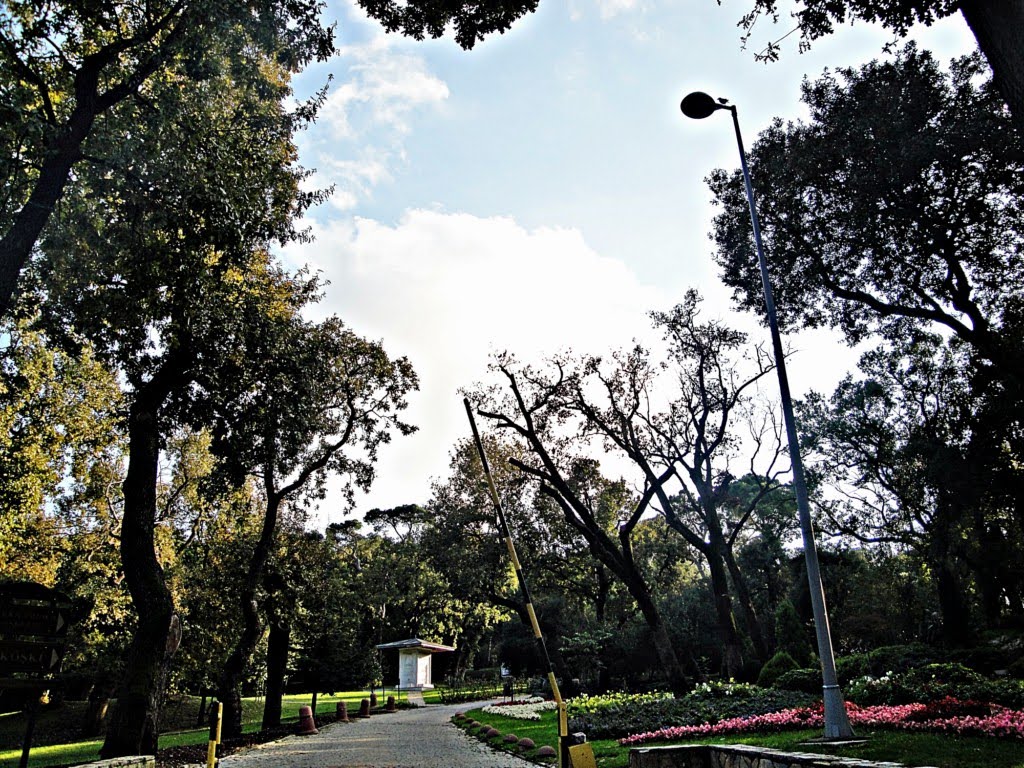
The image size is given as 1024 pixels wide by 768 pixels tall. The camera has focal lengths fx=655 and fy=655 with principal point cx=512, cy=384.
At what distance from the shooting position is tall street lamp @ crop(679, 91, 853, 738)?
7.57m

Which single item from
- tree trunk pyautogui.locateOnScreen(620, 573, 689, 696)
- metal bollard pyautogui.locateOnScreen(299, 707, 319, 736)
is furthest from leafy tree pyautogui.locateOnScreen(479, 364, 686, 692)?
metal bollard pyautogui.locateOnScreen(299, 707, 319, 736)

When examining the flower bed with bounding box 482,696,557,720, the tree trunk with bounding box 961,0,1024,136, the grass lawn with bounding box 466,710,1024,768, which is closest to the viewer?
the tree trunk with bounding box 961,0,1024,136

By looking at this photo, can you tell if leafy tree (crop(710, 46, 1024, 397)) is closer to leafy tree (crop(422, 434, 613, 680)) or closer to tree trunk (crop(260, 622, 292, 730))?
leafy tree (crop(422, 434, 613, 680))

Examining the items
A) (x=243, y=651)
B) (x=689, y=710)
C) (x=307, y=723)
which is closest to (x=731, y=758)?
(x=689, y=710)

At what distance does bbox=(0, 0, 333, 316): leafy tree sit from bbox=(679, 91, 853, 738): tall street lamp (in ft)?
19.9

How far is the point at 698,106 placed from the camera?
1062cm

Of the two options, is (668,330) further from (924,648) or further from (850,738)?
(850,738)

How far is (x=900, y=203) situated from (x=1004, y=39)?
9689mm

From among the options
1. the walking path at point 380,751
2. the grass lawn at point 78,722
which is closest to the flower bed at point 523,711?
the walking path at point 380,751

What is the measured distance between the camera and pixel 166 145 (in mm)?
9539

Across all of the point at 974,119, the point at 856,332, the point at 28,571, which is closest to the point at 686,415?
the point at 856,332

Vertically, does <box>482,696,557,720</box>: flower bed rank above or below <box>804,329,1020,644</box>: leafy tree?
below

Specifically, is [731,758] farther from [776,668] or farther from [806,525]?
[776,668]

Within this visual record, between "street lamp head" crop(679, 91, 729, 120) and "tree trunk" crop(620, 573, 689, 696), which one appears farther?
"tree trunk" crop(620, 573, 689, 696)
